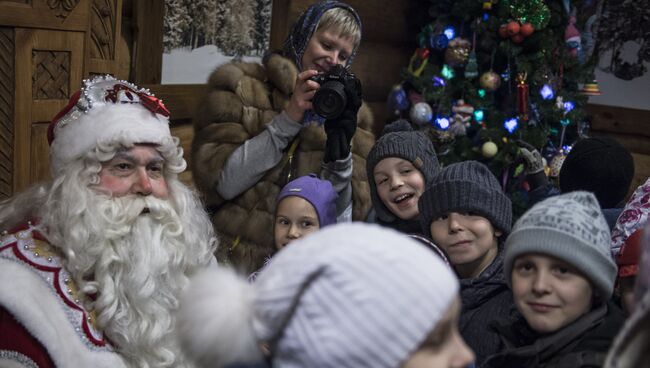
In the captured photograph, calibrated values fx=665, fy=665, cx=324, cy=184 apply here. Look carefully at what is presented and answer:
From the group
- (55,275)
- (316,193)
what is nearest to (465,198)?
(316,193)

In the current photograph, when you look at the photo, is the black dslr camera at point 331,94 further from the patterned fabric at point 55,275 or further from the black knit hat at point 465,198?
the patterned fabric at point 55,275

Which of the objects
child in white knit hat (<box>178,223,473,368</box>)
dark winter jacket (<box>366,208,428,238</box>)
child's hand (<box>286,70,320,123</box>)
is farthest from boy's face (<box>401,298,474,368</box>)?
child's hand (<box>286,70,320,123</box>)

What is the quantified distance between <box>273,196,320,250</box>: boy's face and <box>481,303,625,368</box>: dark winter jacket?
3.18ft

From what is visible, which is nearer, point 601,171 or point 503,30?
point 601,171

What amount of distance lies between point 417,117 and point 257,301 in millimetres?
4269

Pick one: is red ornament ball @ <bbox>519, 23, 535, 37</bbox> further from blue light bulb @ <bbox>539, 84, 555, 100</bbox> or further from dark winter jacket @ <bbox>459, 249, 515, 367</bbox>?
dark winter jacket @ <bbox>459, 249, 515, 367</bbox>

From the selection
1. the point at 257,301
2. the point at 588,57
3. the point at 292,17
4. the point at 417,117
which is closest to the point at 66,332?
the point at 257,301

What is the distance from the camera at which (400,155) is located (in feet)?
8.63

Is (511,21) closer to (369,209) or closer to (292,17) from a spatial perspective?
(292,17)

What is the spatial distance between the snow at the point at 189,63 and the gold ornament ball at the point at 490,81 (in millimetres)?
2279

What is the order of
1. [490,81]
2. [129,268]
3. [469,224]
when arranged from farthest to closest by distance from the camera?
[490,81], [469,224], [129,268]

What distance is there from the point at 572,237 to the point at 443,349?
0.58 metres

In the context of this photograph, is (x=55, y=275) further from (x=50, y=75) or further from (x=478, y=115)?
(x=478, y=115)

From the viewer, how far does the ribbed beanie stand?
42.8 inches
